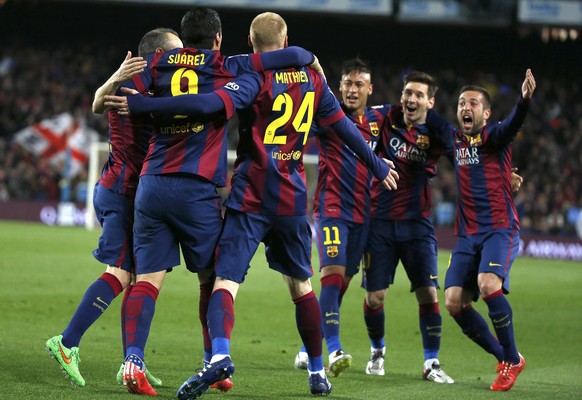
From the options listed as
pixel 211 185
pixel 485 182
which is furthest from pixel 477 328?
pixel 211 185

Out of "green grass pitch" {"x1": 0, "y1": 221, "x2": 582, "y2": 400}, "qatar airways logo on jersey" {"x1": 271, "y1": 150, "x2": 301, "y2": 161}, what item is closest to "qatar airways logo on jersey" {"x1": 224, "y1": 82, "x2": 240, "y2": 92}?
"qatar airways logo on jersey" {"x1": 271, "y1": 150, "x2": 301, "y2": 161}

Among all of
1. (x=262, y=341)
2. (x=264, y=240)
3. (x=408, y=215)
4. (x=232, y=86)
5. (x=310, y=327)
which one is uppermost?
(x=232, y=86)

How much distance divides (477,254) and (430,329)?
76 cm

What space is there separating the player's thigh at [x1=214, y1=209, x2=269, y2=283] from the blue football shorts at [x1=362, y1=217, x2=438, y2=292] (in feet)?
8.09

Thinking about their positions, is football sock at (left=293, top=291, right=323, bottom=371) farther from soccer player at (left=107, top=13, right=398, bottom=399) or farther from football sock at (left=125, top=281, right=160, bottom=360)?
football sock at (left=125, top=281, right=160, bottom=360)

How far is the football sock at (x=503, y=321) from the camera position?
7.71 meters

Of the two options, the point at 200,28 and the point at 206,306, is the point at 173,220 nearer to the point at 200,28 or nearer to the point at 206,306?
the point at 206,306

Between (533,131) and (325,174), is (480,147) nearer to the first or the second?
(325,174)

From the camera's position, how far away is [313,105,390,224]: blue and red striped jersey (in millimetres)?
8594

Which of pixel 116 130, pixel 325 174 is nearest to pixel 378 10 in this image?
pixel 325 174

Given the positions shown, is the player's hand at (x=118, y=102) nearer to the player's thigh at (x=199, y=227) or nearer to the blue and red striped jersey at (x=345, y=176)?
the player's thigh at (x=199, y=227)

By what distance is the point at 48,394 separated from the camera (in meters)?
6.00

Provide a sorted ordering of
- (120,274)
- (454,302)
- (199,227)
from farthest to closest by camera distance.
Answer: (454,302), (120,274), (199,227)

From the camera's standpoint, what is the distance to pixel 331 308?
26.9 ft
